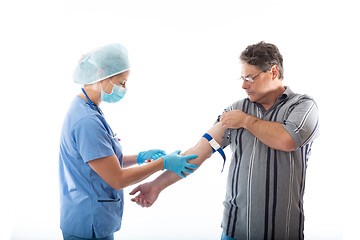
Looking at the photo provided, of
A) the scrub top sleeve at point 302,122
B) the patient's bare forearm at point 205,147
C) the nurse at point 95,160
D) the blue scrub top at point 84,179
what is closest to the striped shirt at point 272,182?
the scrub top sleeve at point 302,122

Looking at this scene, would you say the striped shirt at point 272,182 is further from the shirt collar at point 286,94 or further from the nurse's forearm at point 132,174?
the nurse's forearm at point 132,174


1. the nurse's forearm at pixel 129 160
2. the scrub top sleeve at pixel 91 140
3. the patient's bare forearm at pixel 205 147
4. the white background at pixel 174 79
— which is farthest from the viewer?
the white background at pixel 174 79

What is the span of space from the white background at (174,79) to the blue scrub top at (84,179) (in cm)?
135

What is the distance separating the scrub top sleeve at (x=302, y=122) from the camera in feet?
5.45

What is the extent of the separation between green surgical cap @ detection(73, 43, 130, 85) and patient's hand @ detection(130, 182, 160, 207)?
0.69 metres

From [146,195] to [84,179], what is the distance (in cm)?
50

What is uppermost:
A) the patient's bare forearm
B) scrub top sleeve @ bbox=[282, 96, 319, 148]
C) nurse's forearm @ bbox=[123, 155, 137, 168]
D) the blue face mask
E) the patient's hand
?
the blue face mask

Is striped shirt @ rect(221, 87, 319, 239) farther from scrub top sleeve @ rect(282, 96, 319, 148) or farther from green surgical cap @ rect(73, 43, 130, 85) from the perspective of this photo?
green surgical cap @ rect(73, 43, 130, 85)

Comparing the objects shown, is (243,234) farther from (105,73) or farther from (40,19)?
(40,19)

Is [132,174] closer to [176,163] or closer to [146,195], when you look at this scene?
[176,163]

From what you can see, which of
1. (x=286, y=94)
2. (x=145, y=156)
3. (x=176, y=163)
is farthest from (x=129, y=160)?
(x=286, y=94)

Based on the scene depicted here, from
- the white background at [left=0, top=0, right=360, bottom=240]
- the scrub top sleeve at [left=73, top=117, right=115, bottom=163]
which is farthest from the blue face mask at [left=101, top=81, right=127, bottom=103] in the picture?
the white background at [left=0, top=0, right=360, bottom=240]

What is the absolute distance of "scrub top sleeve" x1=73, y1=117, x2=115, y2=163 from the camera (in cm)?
161

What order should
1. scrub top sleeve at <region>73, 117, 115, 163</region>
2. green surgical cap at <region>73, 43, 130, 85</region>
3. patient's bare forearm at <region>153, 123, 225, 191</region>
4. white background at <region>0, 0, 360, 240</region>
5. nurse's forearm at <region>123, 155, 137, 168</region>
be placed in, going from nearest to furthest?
scrub top sleeve at <region>73, 117, 115, 163</region>, green surgical cap at <region>73, 43, 130, 85</region>, patient's bare forearm at <region>153, 123, 225, 191</region>, nurse's forearm at <region>123, 155, 137, 168</region>, white background at <region>0, 0, 360, 240</region>
